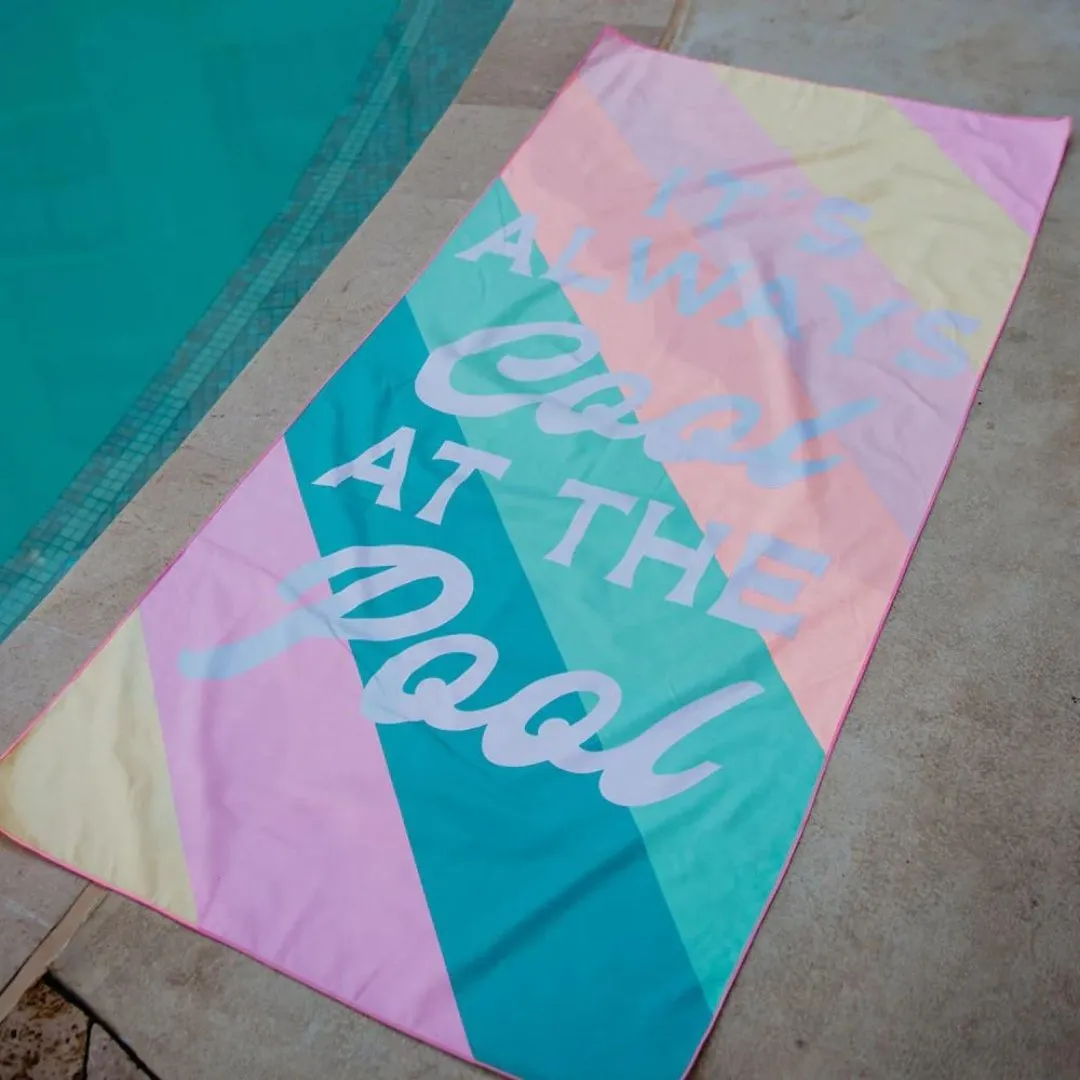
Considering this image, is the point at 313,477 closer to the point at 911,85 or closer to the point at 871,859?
the point at 871,859

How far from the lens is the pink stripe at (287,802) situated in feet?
4.48

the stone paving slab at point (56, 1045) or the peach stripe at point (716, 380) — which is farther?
the peach stripe at point (716, 380)

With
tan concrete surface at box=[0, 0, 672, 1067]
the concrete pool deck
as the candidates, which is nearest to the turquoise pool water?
tan concrete surface at box=[0, 0, 672, 1067]

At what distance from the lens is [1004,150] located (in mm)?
2139

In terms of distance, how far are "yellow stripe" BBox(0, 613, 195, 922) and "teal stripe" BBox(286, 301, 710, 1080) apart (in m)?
0.30

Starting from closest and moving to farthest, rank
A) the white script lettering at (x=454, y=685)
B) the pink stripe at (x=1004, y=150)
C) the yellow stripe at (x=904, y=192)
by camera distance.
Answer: the white script lettering at (x=454, y=685)
the yellow stripe at (x=904, y=192)
the pink stripe at (x=1004, y=150)

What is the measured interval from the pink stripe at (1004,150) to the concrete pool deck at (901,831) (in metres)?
0.07

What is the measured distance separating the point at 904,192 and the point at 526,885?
1439 mm

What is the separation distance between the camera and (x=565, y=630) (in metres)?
1.61

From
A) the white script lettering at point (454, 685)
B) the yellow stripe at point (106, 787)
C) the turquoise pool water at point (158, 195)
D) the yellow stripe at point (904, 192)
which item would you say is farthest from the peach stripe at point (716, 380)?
the yellow stripe at point (106, 787)

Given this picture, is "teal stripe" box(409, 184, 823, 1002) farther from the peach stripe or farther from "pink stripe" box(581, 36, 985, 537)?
Result: "pink stripe" box(581, 36, 985, 537)

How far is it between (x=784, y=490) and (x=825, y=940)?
0.67m

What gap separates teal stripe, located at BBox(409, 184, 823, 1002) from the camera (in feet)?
4.55

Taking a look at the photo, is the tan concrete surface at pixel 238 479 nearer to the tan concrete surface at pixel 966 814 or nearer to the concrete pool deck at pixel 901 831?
the concrete pool deck at pixel 901 831
